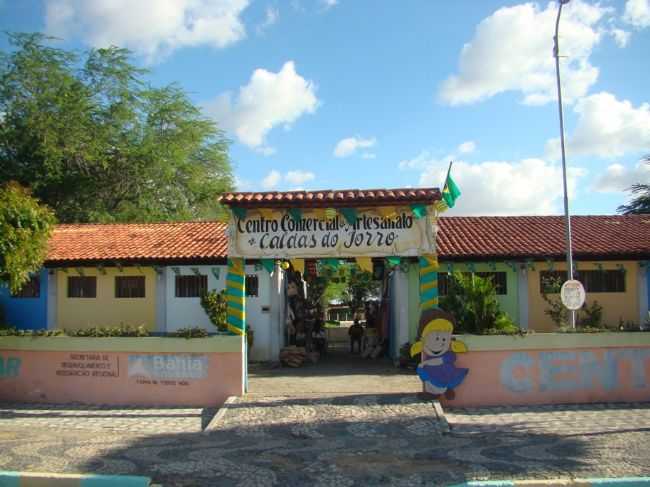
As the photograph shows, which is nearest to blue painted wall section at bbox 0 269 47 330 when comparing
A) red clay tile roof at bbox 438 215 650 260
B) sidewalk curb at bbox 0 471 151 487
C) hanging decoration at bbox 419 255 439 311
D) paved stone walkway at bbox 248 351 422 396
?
paved stone walkway at bbox 248 351 422 396

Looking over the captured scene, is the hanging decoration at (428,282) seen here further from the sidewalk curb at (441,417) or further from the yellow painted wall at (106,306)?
the yellow painted wall at (106,306)

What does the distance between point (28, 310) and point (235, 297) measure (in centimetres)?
895

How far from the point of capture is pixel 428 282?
10.6 meters

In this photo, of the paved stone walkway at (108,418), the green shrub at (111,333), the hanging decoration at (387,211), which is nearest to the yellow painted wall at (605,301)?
the hanging decoration at (387,211)

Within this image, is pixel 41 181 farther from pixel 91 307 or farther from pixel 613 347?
pixel 613 347

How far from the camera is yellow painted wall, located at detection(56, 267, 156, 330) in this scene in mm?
16297

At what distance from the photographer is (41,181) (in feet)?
82.2

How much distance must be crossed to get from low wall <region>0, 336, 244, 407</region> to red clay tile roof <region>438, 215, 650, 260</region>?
291 inches

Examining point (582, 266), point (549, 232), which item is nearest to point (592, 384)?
point (582, 266)

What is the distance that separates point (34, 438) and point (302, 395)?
14.6 ft

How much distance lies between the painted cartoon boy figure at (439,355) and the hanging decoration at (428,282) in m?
0.31

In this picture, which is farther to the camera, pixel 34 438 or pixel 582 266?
pixel 582 266

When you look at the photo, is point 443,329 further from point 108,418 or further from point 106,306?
point 106,306

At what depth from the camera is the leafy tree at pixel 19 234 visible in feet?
34.9
